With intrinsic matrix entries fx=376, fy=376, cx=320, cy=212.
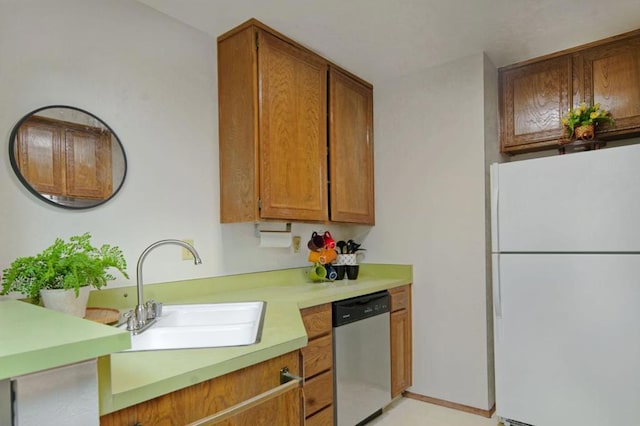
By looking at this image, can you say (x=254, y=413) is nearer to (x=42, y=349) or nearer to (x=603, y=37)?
(x=42, y=349)

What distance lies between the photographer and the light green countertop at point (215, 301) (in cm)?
85

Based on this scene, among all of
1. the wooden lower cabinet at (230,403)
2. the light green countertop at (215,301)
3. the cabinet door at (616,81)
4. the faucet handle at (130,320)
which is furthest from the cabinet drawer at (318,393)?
the cabinet door at (616,81)

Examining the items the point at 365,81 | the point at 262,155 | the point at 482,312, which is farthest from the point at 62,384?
the point at 365,81

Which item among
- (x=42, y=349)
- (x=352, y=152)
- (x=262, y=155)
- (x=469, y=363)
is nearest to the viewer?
(x=42, y=349)

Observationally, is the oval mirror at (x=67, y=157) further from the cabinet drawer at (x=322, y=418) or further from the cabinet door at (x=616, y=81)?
the cabinet door at (x=616, y=81)

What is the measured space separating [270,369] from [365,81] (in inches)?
92.0

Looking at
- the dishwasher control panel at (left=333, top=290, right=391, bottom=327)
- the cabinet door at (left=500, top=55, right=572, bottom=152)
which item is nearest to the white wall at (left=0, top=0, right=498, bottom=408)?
the cabinet door at (left=500, top=55, right=572, bottom=152)

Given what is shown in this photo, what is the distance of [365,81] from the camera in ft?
9.45

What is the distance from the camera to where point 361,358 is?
214 cm

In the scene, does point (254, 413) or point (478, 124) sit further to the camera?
point (478, 124)

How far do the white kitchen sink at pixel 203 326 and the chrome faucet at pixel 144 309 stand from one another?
28 millimetres

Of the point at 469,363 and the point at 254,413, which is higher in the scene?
the point at 254,413

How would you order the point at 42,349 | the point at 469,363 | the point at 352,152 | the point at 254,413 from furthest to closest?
the point at 352,152 < the point at 469,363 < the point at 254,413 < the point at 42,349

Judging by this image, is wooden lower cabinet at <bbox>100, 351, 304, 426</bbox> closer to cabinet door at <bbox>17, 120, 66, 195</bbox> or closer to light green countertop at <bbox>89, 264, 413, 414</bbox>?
light green countertop at <bbox>89, 264, 413, 414</bbox>
